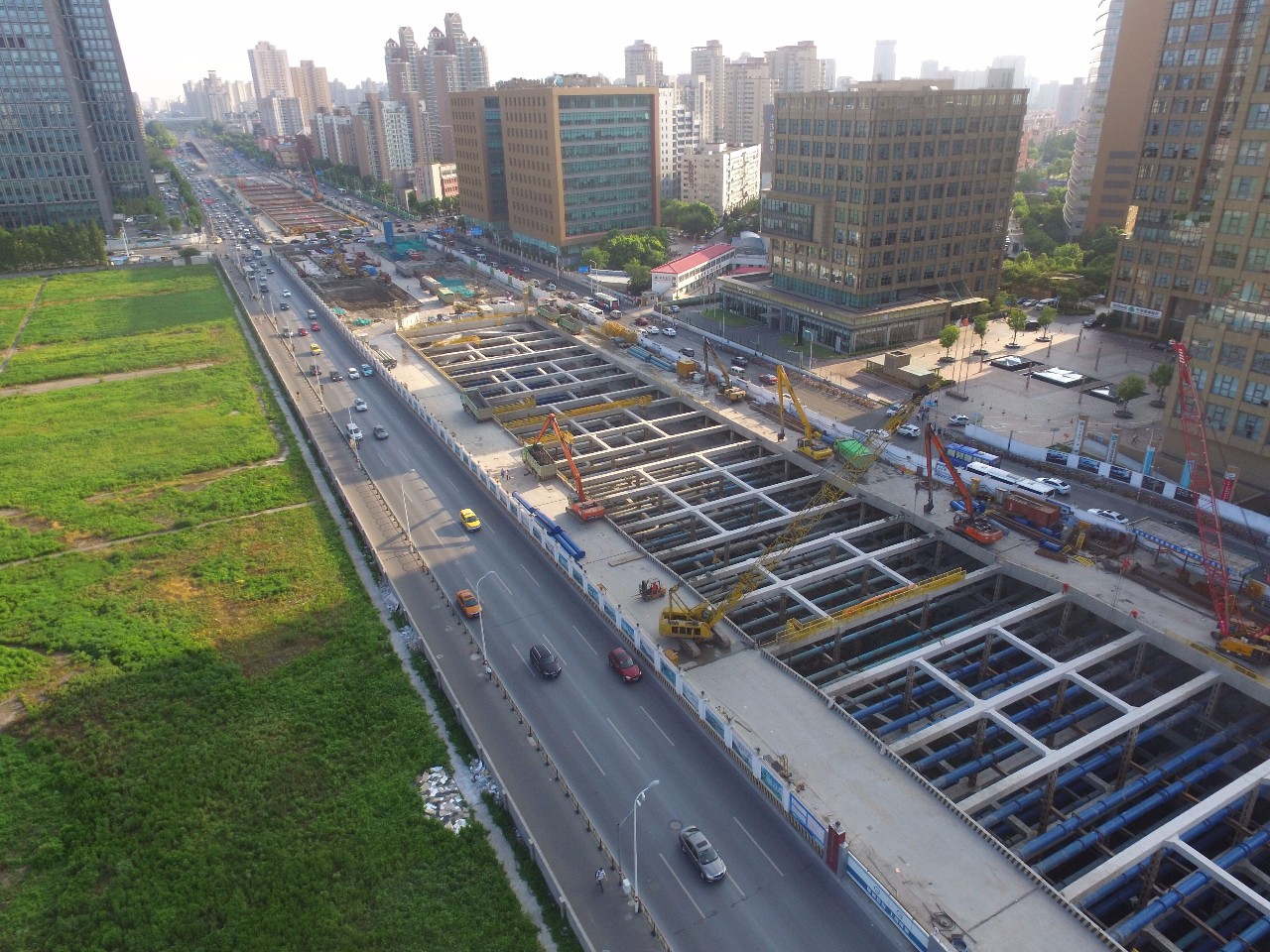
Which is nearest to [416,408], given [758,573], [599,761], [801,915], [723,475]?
[723,475]

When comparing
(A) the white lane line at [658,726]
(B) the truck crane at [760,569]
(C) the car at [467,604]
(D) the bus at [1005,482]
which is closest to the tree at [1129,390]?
(D) the bus at [1005,482]

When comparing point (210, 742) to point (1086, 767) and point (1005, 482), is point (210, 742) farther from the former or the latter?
point (1005, 482)

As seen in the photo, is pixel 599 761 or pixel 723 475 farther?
pixel 723 475

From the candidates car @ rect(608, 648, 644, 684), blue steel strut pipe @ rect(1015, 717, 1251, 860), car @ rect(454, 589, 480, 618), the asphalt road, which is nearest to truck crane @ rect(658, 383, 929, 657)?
car @ rect(608, 648, 644, 684)

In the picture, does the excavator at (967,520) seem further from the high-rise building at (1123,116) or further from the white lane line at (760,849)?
the high-rise building at (1123,116)

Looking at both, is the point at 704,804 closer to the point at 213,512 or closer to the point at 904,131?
the point at 213,512
